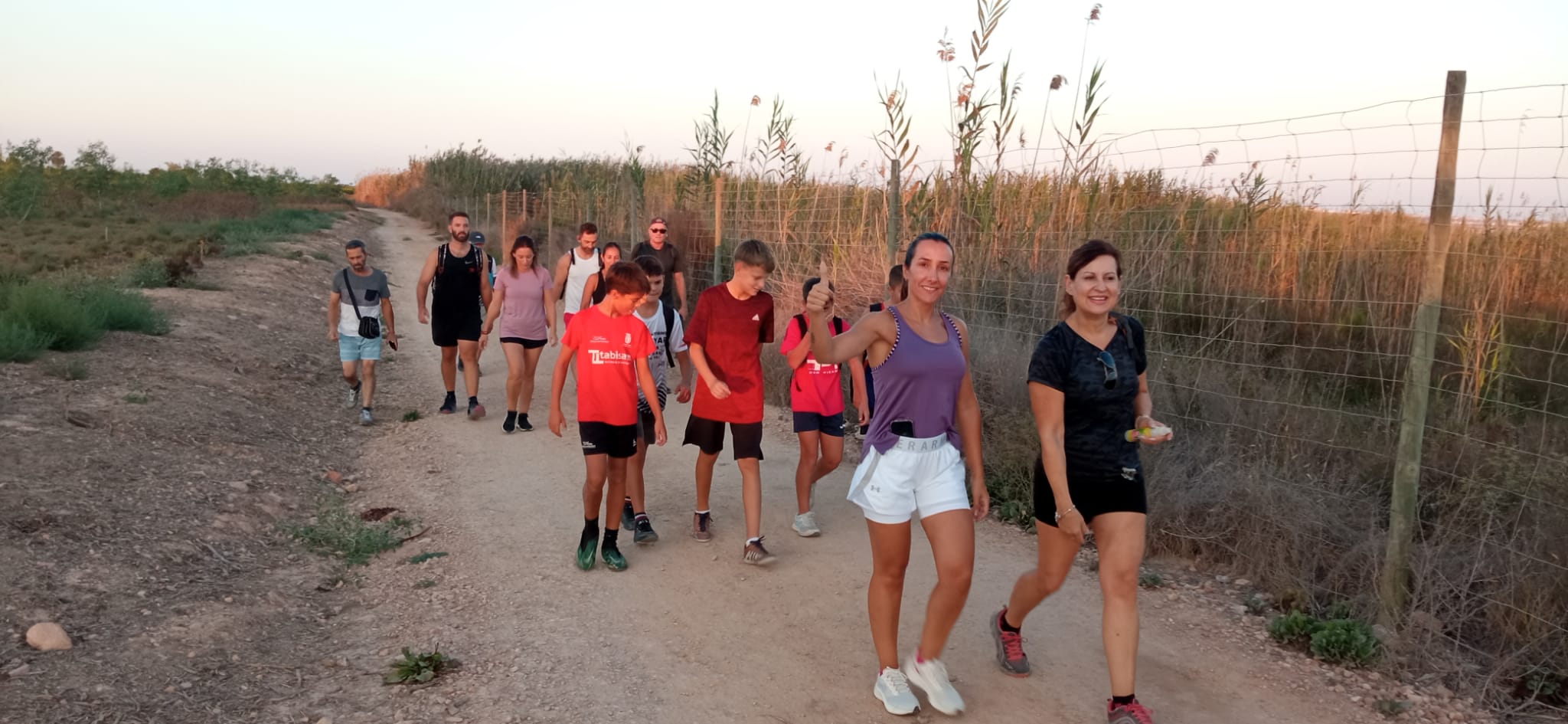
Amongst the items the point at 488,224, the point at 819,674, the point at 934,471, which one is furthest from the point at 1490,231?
the point at 488,224

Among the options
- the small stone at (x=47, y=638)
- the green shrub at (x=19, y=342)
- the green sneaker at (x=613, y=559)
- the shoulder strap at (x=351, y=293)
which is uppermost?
the shoulder strap at (x=351, y=293)

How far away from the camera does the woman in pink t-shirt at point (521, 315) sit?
896 centimetres

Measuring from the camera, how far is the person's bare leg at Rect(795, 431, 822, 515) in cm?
607

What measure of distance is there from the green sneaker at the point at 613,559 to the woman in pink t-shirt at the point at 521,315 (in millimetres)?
3613

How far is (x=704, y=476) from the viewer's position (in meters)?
6.01

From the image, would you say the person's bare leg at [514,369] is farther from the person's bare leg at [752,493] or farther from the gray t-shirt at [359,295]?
the person's bare leg at [752,493]

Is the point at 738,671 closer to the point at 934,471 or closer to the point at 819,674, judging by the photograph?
the point at 819,674

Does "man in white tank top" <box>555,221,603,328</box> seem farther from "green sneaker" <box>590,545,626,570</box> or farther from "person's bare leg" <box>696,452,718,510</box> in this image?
"green sneaker" <box>590,545,626,570</box>

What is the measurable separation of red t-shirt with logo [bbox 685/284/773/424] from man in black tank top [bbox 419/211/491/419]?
4341mm

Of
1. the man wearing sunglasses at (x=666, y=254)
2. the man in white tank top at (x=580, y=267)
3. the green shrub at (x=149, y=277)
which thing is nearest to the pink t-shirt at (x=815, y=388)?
the man wearing sunglasses at (x=666, y=254)

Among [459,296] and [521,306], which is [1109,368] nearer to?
[521,306]

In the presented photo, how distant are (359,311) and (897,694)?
7.04m

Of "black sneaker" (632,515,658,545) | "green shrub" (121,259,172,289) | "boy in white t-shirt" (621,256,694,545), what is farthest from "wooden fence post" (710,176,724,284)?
"green shrub" (121,259,172,289)

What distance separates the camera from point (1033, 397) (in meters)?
3.69
